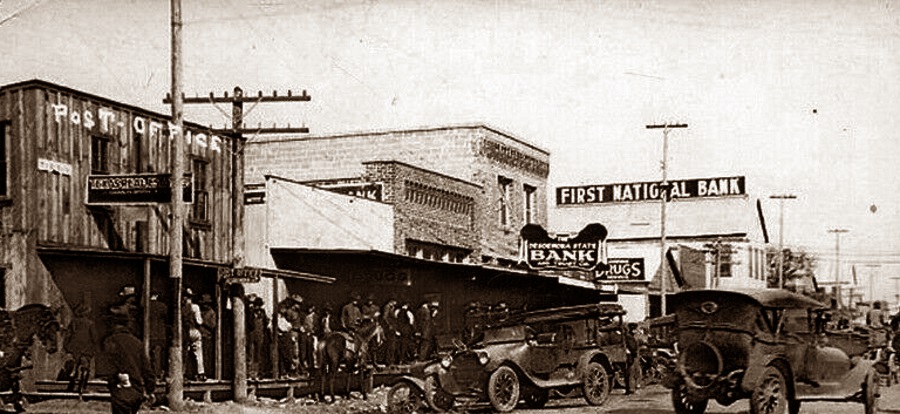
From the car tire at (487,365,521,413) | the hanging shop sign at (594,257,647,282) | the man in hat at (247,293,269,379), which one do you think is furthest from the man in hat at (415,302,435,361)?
the hanging shop sign at (594,257,647,282)

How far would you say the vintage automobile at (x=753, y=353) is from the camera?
1498cm

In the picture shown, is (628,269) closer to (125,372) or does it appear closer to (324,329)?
(324,329)

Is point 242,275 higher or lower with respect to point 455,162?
lower

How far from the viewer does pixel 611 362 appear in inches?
843

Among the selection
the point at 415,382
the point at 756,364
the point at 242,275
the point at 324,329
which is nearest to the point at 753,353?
the point at 756,364

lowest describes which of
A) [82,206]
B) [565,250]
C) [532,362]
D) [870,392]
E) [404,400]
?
[404,400]

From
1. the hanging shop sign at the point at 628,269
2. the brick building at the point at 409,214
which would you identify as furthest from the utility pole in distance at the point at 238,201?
the hanging shop sign at the point at 628,269

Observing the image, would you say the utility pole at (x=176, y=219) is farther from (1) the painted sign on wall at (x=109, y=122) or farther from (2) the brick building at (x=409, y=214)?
(2) the brick building at (x=409, y=214)

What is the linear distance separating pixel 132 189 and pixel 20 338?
97.8 inches

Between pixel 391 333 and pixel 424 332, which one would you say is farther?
pixel 424 332

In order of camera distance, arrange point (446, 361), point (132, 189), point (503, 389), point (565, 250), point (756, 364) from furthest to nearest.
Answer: point (565, 250) < point (503, 389) < point (446, 361) < point (132, 189) < point (756, 364)

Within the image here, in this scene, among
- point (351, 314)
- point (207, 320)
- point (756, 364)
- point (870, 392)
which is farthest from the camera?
point (351, 314)

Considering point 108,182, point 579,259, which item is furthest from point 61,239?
point 579,259

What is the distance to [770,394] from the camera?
14875 mm
